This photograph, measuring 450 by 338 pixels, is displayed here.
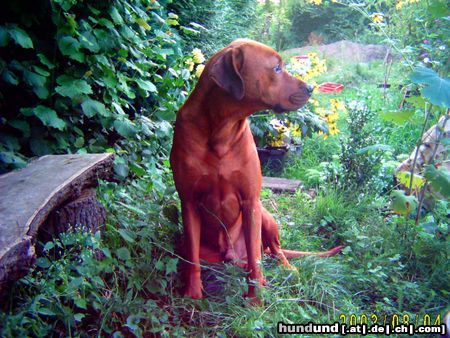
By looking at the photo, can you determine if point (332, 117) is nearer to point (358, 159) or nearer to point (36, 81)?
point (358, 159)

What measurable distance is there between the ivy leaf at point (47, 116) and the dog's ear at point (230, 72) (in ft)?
3.64

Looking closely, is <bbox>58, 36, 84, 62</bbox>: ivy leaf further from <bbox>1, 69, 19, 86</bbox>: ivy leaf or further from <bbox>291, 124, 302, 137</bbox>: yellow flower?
<bbox>291, 124, 302, 137</bbox>: yellow flower

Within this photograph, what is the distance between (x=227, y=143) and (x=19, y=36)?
4.28ft

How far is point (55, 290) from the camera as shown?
192 cm

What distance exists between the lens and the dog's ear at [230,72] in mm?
2137

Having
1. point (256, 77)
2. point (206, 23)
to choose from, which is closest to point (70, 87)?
point (256, 77)

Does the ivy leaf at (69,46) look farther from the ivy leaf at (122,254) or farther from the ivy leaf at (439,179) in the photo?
the ivy leaf at (439,179)

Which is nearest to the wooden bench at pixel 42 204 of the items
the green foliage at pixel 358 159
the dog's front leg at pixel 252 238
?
the dog's front leg at pixel 252 238

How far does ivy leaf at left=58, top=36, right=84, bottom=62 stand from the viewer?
2775 mm

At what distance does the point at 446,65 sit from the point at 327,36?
11282mm

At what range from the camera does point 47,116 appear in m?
2.75

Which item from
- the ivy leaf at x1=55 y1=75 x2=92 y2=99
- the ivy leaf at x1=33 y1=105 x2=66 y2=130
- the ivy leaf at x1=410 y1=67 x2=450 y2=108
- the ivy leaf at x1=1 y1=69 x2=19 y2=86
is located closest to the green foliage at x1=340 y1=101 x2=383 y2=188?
the ivy leaf at x1=410 y1=67 x2=450 y2=108

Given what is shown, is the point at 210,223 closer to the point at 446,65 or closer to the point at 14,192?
the point at 14,192

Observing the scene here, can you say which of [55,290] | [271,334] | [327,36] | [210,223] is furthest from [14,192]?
[327,36]
